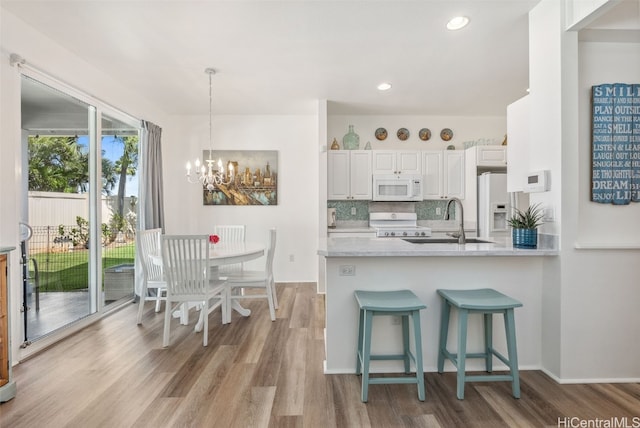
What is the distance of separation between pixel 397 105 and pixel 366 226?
6.19ft

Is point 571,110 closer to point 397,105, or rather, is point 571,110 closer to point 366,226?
point 397,105

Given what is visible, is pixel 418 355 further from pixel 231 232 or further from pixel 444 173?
pixel 444 173

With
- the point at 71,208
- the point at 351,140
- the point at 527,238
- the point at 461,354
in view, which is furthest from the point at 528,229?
the point at 71,208

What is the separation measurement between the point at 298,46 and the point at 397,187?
2619 mm

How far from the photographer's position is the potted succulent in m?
2.31

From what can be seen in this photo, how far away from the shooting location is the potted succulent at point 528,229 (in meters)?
2.31

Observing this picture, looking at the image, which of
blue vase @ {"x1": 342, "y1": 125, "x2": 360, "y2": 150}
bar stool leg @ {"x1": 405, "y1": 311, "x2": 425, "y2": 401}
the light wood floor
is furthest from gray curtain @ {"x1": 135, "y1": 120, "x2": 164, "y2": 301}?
bar stool leg @ {"x1": 405, "y1": 311, "x2": 425, "y2": 401}

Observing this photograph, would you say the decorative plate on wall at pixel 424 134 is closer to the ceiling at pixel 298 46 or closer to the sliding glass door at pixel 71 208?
the ceiling at pixel 298 46

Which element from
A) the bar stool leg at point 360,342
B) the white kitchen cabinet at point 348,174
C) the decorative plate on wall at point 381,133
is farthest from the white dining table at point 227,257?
the decorative plate on wall at point 381,133

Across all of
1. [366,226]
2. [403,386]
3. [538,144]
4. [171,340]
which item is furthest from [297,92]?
[403,386]

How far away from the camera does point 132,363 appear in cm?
253

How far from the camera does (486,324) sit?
2.34 metres

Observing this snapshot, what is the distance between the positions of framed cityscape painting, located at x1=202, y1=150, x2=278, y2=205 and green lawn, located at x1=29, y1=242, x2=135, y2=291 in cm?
191

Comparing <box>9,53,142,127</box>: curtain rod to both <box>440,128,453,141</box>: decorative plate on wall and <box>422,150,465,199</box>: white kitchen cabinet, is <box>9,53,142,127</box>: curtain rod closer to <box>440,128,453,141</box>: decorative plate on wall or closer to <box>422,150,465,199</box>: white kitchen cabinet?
<box>422,150,465,199</box>: white kitchen cabinet
